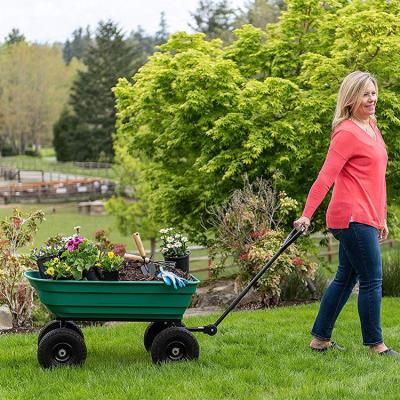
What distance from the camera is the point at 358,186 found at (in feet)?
16.2

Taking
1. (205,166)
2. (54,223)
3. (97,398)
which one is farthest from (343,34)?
(54,223)

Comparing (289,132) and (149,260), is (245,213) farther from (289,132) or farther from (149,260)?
(149,260)

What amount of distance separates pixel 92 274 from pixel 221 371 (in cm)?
107

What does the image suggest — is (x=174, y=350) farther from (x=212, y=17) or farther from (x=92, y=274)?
(x=212, y=17)

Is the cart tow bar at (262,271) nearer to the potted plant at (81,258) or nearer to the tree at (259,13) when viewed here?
the potted plant at (81,258)

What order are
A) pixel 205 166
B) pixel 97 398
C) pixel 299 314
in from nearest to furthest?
pixel 97 398 → pixel 299 314 → pixel 205 166

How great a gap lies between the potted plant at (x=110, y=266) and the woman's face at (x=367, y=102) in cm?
190

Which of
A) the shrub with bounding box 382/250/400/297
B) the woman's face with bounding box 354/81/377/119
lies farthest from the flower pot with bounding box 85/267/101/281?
→ the shrub with bounding box 382/250/400/297

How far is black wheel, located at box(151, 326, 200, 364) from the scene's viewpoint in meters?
4.97

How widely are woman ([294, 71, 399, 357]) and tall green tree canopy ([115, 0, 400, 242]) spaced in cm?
405

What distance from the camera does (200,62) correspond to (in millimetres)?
9586

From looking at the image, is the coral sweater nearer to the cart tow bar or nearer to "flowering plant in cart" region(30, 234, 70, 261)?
the cart tow bar

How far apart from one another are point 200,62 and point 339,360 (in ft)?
17.8

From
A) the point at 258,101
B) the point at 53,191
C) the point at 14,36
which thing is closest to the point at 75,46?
the point at 14,36
